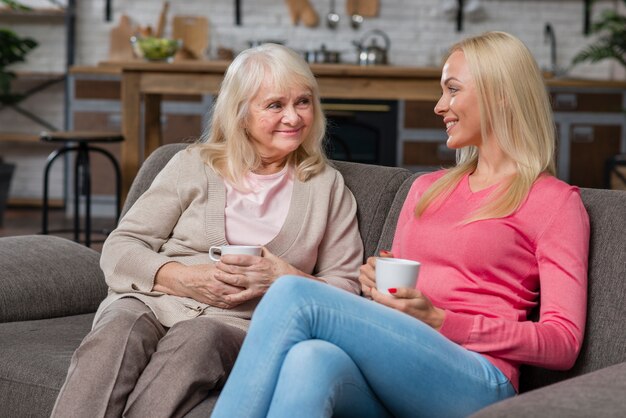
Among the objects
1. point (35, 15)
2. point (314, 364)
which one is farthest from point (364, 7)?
point (314, 364)

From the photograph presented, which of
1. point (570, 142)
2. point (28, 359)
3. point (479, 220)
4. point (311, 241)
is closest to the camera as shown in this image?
point (479, 220)

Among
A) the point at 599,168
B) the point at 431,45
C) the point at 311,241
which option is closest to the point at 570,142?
the point at 599,168

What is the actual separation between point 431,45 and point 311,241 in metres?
5.20

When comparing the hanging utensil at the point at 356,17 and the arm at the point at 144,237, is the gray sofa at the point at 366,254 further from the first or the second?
the hanging utensil at the point at 356,17

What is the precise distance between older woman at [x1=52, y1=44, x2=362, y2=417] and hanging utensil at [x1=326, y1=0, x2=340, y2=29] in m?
4.91

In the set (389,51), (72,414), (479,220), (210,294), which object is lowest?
(72,414)

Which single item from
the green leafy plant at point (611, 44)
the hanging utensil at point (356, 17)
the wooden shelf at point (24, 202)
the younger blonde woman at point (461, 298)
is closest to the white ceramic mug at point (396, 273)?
the younger blonde woman at point (461, 298)

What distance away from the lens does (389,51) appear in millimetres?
7164

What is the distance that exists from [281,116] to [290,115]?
3cm

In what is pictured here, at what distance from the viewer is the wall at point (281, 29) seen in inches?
281

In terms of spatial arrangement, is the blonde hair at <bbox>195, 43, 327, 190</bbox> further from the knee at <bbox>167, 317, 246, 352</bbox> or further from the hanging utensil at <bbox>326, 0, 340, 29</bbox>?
the hanging utensil at <bbox>326, 0, 340, 29</bbox>

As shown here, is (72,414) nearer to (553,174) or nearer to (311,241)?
(311,241)

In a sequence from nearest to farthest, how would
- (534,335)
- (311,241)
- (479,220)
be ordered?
(534,335), (479,220), (311,241)

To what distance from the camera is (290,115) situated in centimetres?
221
